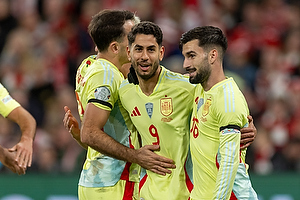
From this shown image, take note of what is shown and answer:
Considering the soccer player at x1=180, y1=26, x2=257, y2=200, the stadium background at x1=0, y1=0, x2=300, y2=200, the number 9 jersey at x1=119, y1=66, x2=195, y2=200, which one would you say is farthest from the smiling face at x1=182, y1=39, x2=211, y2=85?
the stadium background at x1=0, y1=0, x2=300, y2=200

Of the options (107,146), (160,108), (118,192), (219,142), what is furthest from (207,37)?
(118,192)

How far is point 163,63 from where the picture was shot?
10.5 metres

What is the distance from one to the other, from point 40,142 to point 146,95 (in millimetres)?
5026

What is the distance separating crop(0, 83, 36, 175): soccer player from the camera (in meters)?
5.75

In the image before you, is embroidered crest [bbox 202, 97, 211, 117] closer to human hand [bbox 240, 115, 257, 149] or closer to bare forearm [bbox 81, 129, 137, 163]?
human hand [bbox 240, 115, 257, 149]

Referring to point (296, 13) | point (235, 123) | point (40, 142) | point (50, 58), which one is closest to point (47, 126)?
point (40, 142)

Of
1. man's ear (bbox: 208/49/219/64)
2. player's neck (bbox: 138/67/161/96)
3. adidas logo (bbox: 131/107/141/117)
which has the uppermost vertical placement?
man's ear (bbox: 208/49/219/64)

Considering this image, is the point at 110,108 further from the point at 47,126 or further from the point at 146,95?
the point at 47,126

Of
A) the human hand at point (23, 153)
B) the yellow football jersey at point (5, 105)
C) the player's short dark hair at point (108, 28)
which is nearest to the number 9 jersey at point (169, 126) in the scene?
the player's short dark hair at point (108, 28)

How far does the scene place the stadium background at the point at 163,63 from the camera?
898 cm

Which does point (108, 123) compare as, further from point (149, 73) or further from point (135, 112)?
point (149, 73)

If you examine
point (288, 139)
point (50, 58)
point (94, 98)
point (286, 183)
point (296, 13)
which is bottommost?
point (286, 183)

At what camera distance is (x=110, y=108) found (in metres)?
5.23

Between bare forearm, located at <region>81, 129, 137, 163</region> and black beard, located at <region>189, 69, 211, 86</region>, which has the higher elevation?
black beard, located at <region>189, 69, 211, 86</region>
